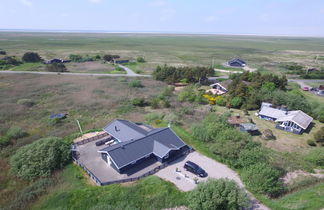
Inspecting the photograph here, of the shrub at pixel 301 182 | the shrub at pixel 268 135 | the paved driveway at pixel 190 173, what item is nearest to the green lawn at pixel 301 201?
the shrub at pixel 301 182

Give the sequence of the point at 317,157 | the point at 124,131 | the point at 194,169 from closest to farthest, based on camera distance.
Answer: the point at 194,169 < the point at 317,157 < the point at 124,131

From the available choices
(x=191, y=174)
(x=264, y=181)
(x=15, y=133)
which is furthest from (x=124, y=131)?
(x=264, y=181)

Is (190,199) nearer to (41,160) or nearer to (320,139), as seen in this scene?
(41,160)

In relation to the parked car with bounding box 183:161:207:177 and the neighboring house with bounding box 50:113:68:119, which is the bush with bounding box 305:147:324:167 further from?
the neighboring house with bounding box 50:113:68:119

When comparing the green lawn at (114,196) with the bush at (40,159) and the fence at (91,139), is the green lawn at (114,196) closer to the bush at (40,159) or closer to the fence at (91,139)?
the bush at (40,159)

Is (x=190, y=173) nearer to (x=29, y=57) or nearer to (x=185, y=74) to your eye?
(x=185, y=74)

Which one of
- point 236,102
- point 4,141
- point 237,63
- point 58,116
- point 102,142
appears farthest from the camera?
point 237,63

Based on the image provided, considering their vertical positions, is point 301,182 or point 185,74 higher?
point 185,74
